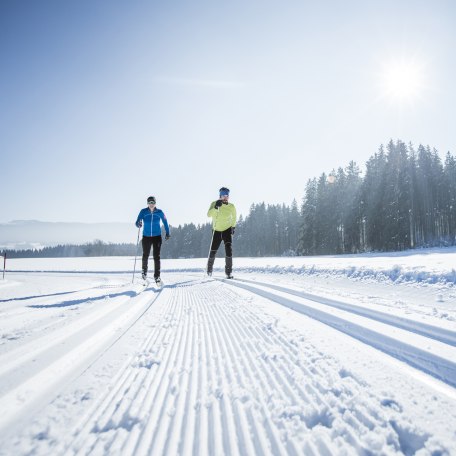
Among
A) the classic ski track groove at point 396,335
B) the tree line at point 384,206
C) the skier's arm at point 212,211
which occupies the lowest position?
the classic ski track groove at point 396,335

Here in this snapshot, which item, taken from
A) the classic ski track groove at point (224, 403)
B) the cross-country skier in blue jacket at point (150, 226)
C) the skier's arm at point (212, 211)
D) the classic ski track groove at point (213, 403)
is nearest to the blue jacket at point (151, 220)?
the cross-country skier in blue jacket at point (150, 226)

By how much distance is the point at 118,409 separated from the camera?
3.99ft

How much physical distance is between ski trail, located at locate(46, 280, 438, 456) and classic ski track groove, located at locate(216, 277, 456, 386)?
0.49 metres

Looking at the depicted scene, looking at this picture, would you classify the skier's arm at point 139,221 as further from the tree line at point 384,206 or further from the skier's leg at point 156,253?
the tree line at point 384,206

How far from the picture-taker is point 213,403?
127 cm

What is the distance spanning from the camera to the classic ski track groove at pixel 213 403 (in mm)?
987

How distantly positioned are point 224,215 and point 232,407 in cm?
752

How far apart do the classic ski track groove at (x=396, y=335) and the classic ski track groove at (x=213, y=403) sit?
597 mm

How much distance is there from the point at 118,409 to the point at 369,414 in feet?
3.46

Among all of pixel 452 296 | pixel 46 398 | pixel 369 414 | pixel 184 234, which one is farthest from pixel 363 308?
pixel 184 234

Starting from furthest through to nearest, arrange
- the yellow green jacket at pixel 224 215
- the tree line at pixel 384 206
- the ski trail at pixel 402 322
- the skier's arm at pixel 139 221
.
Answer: the tree line at pixel 384 206 → the yellow green jacket at pixel 224 215 → the skier's arm at pixel 139 221 → the ski trail at pixel 402 322

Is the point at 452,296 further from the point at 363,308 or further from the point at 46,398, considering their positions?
the point at 46,398

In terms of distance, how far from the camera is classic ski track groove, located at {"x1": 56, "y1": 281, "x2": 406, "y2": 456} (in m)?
0.99

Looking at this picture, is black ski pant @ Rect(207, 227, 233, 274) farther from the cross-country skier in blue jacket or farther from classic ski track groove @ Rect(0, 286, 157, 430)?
classic ski track groove @ Rect(0, 286, 157, 430)
